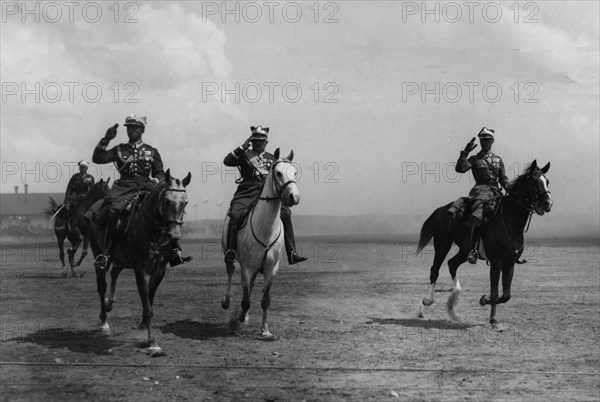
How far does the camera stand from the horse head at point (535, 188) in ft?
39.2

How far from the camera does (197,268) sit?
30156 millimetres

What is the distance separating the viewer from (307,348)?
40.1 feet

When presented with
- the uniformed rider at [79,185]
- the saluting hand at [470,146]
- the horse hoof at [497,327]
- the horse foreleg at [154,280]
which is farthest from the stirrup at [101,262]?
the uniformed rider at [79,185]

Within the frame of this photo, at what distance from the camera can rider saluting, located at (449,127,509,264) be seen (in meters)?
13.0

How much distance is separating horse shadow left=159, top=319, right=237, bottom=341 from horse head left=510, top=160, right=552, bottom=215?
602 centimetres

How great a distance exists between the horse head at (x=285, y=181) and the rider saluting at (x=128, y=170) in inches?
76.5

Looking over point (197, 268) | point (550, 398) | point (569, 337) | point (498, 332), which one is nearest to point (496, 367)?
point (550, 398)

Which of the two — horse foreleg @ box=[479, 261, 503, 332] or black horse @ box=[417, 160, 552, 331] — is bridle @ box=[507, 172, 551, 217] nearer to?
black horse @ box=[417, 160, 552, 331]

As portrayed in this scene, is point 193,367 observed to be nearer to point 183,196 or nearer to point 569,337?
point 183,196

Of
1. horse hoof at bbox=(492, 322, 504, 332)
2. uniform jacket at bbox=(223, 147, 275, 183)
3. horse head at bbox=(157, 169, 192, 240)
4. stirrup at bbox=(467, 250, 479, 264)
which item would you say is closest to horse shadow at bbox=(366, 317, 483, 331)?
horse hoof at bbox=(492, 322, 504, 332)

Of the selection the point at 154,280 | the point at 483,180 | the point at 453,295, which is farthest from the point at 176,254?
the point at 483,180

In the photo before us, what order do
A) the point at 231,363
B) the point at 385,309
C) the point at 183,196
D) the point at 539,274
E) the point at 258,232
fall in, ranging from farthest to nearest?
1. the point at 539,274
2. the point at 385,309
3. the point at 258,232
4. the point at 231,363
5. the point at 183,196

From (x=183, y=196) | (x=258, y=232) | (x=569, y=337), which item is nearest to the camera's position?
(x=183, y=196)

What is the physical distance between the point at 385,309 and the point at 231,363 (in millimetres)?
6499
